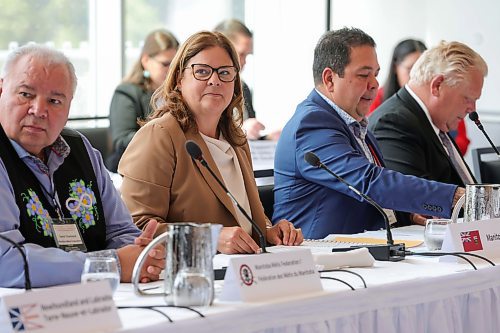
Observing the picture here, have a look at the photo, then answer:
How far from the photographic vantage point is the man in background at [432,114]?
4.16 meters

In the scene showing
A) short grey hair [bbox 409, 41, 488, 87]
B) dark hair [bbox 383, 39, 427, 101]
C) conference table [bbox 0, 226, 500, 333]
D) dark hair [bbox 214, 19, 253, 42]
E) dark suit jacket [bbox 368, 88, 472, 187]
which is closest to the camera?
conference table [bbox 0, 226, 500, 333]

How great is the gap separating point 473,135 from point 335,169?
488cm

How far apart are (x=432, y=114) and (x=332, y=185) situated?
914 millimetres

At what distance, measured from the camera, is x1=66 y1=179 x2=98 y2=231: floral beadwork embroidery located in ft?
8.68

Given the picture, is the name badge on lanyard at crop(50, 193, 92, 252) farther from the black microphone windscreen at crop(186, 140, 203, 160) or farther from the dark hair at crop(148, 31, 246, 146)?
the dark hair at crop(148, 31, 246, 146)

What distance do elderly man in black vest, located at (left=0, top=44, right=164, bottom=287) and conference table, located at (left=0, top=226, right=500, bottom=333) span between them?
0.18 metres

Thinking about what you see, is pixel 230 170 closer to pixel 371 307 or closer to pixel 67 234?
pixel 67 234

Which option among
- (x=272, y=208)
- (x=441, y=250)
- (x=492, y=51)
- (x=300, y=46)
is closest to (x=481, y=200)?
(x=441, y=250)

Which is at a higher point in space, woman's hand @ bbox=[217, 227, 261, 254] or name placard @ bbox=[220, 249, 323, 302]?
name placard @ bbox=[220, 249, 323, 302]

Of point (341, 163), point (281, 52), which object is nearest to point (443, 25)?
point (281, 52)

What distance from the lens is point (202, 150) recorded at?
3.11 metres

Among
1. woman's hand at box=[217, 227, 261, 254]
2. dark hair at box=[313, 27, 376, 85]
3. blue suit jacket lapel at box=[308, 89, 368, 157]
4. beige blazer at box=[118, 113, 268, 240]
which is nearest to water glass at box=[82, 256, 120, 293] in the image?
woman's hand at box=[217, 227, 261, 254]

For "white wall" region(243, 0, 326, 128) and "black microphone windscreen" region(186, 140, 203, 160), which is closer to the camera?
"black microphone windscreen" region(186, 140, 203, 160)

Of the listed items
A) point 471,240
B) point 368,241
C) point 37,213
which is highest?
point 37,213
